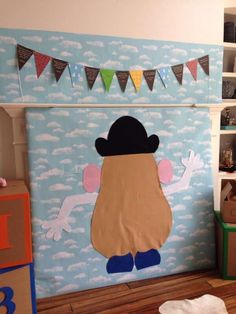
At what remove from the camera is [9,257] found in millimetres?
1644

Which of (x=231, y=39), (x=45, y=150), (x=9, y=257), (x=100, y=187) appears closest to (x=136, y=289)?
(x=100, y=187)

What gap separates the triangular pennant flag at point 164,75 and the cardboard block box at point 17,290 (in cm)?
155

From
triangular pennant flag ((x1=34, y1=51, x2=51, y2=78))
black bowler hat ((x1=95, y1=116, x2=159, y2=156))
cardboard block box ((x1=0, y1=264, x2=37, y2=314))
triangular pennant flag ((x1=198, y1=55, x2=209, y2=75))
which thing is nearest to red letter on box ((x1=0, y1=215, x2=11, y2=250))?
cardboard block box ((x1=0, y1=264, x2=37, y2=314))

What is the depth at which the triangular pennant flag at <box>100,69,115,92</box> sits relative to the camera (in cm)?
208

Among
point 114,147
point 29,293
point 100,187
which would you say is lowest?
point 29,293

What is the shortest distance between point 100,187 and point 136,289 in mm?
772

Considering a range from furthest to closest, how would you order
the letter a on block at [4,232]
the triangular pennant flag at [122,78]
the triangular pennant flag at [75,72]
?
the triangular pennant flag at [122,78] < the triangular pennant flag at [75,72] < the letter a on block at [4,232]

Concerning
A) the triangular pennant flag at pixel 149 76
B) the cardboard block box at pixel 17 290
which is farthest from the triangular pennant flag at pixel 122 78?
the cardboard block box at pixel 17 290

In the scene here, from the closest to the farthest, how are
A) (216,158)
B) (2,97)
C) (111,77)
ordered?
1. (2,97)
2. (111,77)
3. (216,158)

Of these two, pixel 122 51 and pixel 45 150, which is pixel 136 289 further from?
pixel 122 51

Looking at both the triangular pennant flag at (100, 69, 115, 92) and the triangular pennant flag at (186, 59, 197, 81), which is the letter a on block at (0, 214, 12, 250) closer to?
the triangular pennant flag at (100, 69, 115, 92)

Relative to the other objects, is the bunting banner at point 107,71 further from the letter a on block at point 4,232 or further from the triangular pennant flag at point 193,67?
the letter a on block at point 4,232

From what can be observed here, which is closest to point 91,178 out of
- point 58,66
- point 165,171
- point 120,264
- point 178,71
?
point 165,171

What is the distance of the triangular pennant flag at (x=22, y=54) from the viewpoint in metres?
1.89
